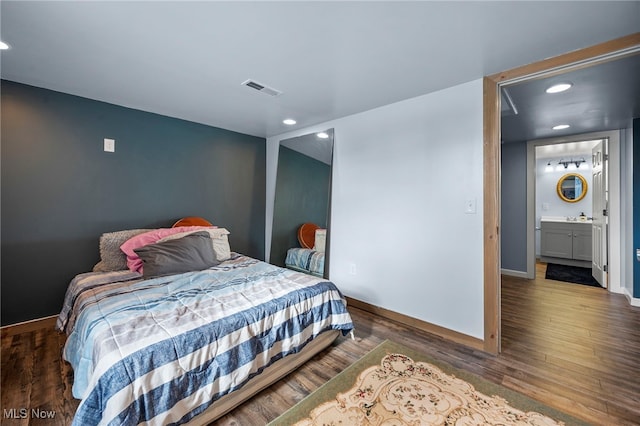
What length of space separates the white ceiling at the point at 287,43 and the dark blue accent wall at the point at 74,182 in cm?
28

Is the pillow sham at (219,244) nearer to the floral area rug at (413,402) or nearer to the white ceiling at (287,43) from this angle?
the white ceiling at (287,43)

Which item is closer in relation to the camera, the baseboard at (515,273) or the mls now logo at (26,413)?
the mls now logo at (26,413)

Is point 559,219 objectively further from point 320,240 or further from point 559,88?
point 320,240

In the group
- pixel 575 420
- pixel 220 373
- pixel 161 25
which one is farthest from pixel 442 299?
pixel 161 25

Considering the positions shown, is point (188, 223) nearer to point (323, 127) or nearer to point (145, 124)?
point (145, 124)

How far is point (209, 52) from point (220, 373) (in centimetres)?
193

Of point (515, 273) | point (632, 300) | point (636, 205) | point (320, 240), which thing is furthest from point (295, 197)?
point (632, 300)

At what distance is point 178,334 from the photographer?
1.33 m

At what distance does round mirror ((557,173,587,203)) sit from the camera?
5424 mm

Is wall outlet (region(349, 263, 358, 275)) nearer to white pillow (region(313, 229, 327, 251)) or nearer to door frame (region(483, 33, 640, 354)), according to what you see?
white pillow (region(313, 229, 327, 251))

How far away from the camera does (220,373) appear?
138 centimetres

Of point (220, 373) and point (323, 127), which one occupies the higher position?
point (323, 127)

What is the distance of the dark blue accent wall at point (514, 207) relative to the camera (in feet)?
14.1

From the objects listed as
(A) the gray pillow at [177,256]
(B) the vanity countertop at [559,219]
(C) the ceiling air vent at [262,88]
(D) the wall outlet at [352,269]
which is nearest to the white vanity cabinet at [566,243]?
(B) the vanity countertop at [559,219]
